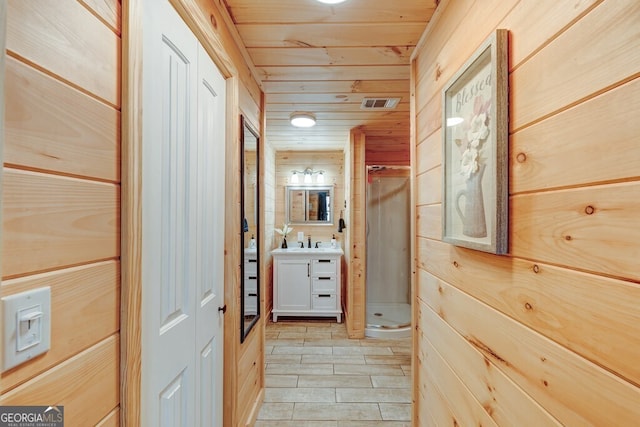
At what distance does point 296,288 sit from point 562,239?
3600 mm

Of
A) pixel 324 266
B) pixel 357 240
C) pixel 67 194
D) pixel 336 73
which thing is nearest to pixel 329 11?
pixel 336 73

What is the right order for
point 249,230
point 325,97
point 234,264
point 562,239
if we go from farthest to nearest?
1. point 325,97
2. point 249,230
3. point 234,264
4. point 562,239

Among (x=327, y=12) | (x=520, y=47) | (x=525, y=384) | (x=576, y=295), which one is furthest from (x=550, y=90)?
(x=327, y=12)

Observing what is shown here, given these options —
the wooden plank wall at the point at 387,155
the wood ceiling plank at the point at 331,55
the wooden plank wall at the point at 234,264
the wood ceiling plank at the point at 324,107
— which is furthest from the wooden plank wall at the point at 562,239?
the wooden plank wall at the point at 387,155

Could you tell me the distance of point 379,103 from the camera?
271 cm

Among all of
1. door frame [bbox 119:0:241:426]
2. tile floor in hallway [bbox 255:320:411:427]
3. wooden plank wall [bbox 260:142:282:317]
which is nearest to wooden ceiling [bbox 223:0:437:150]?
door frame [bbox 119:0:241:426]

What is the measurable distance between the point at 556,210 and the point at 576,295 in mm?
184

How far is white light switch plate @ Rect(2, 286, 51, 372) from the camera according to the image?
0.50 meters

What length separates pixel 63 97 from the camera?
0.61 meters

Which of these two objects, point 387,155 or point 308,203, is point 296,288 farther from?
point 387,155

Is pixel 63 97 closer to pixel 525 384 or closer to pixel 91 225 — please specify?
pixel 91 225

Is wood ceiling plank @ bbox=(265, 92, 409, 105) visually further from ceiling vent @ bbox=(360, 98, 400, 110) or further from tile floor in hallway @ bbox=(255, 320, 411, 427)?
tile floor in hallway @ bbox=(255, 320, 411, 427)

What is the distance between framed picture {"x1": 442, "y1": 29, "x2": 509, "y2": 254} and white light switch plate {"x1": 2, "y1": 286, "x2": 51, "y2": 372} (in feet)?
3.42

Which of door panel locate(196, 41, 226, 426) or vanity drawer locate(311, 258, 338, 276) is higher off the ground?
door panel locate(196, 41, 226, 426)
